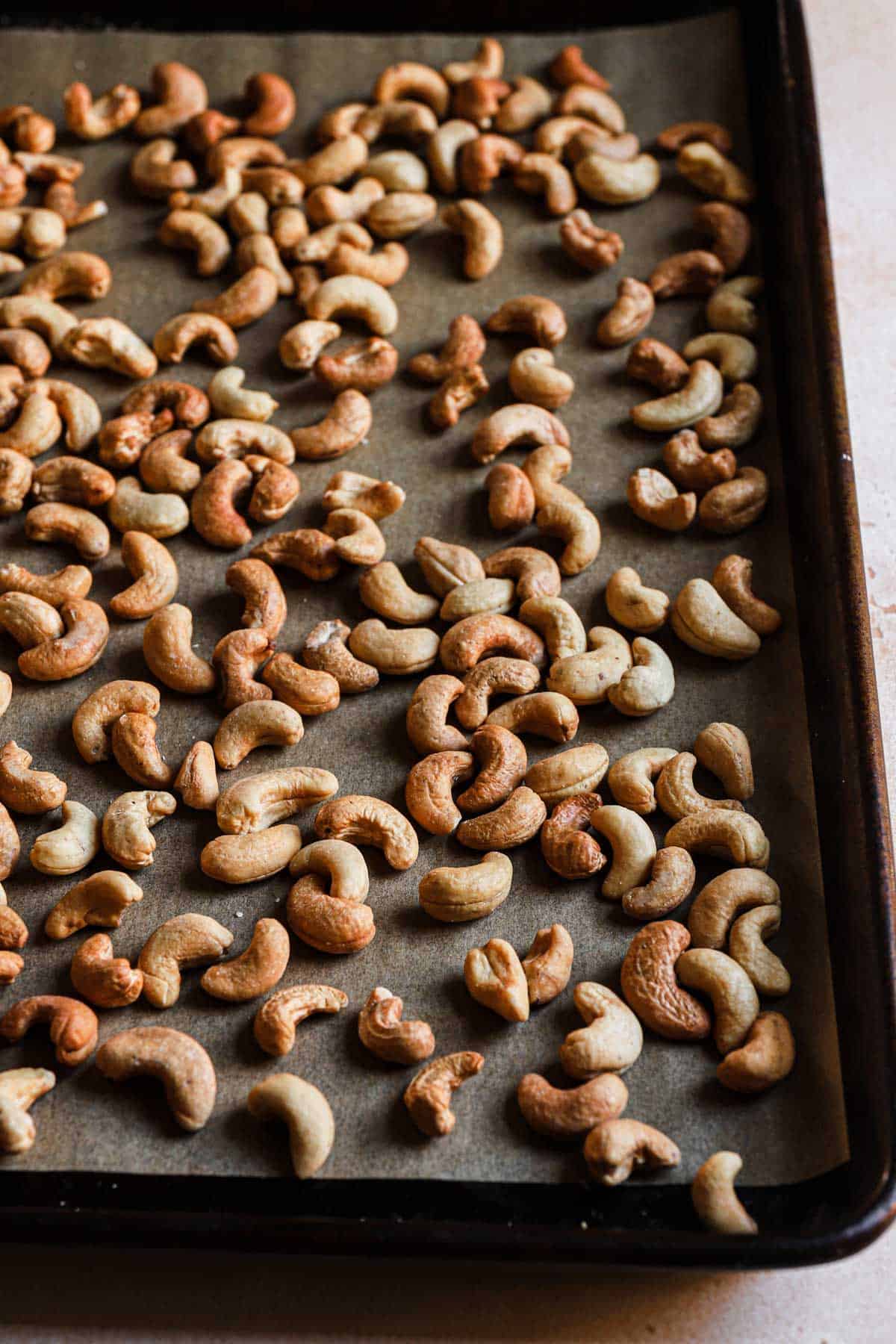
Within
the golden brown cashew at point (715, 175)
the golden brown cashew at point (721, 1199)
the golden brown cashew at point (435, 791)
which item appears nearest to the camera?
the golden brown cashew at point (721, 1199)

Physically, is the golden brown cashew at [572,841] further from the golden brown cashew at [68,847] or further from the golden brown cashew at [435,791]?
the golden brown cashew at [68,847]

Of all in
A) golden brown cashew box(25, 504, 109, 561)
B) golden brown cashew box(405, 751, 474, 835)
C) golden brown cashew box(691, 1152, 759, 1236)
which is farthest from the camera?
golden brown cashew box(25, 504, 109, 561)

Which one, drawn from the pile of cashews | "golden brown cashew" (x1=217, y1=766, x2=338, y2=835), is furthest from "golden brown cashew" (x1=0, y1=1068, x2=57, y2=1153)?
"golden brown cashew" (x1=217, y1=766, x2=338, y2=835)

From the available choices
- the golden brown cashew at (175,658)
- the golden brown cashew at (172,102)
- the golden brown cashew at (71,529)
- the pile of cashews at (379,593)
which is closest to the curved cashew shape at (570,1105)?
the pile of cashews at (379,593)

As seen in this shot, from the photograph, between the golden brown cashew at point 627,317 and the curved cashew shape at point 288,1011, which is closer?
the curved cashew shape at point 288,1011

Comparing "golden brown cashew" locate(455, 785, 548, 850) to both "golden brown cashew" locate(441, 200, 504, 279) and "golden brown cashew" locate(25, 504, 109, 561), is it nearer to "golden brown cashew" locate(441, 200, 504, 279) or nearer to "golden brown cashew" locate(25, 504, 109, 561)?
"golden brown cashew" locate(25, 504, 109, 561)

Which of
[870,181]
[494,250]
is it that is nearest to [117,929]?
[494,250]

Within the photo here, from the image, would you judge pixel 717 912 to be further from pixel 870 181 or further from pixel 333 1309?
pixel 870 181
